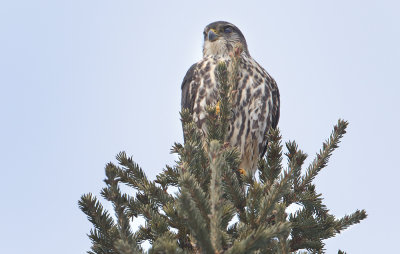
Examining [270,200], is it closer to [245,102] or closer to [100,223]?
[100,223]

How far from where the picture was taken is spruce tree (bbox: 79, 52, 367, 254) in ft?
6.34

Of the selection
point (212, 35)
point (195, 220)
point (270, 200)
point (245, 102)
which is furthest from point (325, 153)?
point (212, 35)

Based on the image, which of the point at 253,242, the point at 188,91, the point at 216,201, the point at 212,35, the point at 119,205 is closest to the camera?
the point at 253,242

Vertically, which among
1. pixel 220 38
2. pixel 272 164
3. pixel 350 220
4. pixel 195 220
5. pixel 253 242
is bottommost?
pixel 253 242

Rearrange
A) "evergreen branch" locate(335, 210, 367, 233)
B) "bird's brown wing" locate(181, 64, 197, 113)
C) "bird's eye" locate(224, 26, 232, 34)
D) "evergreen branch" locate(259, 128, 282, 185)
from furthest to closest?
"bird's eye" locate(224, 26, 232, 34)
"bird's brown wing" locate(181, 64, 197, 113)
"evergreen branch" locate(335, 210, 367, 233)
"evergreen branch" locate(259, 128, 282, 185)

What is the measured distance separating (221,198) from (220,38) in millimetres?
4425

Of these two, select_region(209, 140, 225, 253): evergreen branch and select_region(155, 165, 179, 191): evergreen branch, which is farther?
select_region(155, 165, 179, 191): evergreen branch

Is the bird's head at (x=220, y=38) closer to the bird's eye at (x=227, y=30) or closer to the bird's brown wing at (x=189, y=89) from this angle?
the bird's eye at (x=227, y=30)

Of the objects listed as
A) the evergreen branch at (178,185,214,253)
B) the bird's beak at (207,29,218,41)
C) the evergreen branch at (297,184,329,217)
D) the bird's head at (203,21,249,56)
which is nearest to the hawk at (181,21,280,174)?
the bird's head at (203,21,249,56)

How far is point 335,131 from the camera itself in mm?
2648

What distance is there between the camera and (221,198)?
1911 mm

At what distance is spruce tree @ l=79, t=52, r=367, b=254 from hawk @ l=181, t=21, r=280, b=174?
6.42 ft

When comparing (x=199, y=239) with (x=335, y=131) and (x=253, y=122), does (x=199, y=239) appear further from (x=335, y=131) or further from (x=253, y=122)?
(x=253, y=122)

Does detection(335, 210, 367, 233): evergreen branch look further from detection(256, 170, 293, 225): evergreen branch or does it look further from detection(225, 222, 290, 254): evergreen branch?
detection(225, 222, 290, 254): evergreen branch
